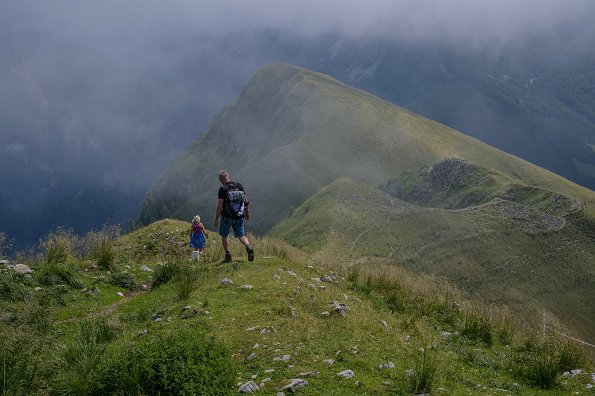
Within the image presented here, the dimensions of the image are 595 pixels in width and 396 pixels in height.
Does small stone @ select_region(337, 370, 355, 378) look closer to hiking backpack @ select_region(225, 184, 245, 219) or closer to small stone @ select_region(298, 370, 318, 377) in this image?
Result: small stone @ select_region(298, 370, 318, 377)

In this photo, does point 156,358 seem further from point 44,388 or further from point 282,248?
point 282,248

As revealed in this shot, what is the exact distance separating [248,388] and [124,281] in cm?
835

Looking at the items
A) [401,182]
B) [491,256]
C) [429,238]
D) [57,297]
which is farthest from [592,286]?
[57,297]

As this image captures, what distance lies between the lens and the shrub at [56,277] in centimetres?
1321

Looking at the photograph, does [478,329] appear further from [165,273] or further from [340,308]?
[165,273]

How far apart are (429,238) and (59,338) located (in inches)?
3375

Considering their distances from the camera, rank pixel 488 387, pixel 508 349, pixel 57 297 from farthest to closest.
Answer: pixel 57 297, pixel 508 349, pixel 488 387

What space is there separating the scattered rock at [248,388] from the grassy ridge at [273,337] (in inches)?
5.2

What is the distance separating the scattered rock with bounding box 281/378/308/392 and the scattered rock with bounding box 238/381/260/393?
0.40 metres

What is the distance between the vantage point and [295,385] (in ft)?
23.9

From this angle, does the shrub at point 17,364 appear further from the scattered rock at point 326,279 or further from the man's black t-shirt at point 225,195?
the scattered rock at point 326,279

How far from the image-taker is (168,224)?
25.8m

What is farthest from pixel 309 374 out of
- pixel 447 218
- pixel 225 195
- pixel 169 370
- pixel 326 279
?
pixel 447 218

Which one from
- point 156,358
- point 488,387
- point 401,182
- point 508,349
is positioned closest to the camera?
point 156,358
